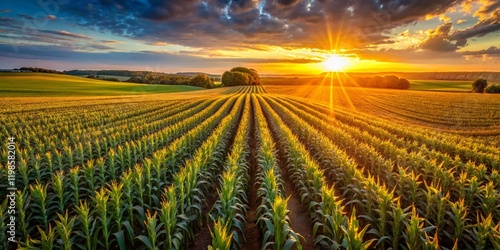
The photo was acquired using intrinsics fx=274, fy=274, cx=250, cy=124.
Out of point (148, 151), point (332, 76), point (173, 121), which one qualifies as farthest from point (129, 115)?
point (332, 76)

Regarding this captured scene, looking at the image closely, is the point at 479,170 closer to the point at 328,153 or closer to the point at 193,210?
the point at 328,153

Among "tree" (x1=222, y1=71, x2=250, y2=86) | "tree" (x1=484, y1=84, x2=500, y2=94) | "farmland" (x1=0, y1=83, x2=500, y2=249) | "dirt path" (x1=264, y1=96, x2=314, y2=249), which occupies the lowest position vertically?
"dirt path" (x1=264, y1=96, x2=314, y2=249)

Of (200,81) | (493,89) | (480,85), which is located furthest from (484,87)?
(200,81)

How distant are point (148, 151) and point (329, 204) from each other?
9617 mm

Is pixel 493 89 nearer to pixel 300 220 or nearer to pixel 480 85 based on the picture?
pixel 480 85

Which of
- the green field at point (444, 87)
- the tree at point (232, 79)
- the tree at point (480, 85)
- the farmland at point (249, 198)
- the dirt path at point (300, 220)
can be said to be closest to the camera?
the farmland at point (249, 198)

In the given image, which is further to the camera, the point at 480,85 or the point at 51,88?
the point at 480,85

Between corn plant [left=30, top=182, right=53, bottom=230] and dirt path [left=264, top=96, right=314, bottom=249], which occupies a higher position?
corn plant [left=30, top=182, right=53, bottom=230]

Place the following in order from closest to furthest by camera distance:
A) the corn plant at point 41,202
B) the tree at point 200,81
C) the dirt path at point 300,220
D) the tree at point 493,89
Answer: the corn plant at point 41,202
the dirt path at point 300,220
the tree at point 493,89
the tree at point 200,81

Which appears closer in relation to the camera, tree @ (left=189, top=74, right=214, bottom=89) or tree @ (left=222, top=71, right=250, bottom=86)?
Result: tree @ (left=189, top=74, right=214, bottom=89)

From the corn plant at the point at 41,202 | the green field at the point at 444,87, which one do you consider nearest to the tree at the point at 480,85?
the green field at the point at 444,87

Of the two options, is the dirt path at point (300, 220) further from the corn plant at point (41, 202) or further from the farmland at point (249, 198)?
the corn plant at point (41, 202)

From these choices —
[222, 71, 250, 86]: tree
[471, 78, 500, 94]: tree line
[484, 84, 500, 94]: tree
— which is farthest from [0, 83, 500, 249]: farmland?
[222, 71, 250, 86]: tree

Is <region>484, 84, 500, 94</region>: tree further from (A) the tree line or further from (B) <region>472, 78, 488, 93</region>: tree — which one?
(B) <region>472, 78, 488, 93</region>: tree
